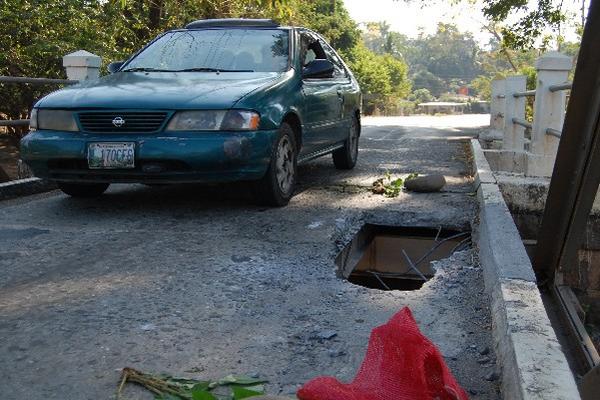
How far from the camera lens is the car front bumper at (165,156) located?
470 centimetres

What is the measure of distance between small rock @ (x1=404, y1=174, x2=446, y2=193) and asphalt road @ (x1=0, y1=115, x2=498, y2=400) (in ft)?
1.18

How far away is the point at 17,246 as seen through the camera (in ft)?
13.9

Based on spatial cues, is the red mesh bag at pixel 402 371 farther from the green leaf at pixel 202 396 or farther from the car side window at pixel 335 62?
the car side window at pixel 335 62

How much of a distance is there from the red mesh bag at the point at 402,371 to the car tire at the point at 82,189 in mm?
4199

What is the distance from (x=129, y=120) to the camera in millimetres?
4758

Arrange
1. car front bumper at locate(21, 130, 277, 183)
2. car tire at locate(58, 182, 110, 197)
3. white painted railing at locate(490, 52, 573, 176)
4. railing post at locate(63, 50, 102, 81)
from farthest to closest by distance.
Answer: railing post at locate(63, 50, 102, 81)
white painted railing at locate(490, 52, 573, 176)
car tire at locate(58, 182, 110, 197)
car front bumper at locate(21, 130, 277, 183)

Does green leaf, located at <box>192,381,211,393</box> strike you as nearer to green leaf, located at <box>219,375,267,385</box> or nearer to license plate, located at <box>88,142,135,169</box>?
green leaf, located at <box>219,375,267,385</box>

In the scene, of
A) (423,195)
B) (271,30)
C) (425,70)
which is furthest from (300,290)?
(425,70)

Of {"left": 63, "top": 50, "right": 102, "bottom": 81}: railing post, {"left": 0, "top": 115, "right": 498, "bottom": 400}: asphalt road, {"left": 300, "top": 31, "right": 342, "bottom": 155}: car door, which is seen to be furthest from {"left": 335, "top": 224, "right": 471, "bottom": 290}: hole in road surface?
{"left": 63, "top": 50, "right": 102, "bottom": 81}: railing post

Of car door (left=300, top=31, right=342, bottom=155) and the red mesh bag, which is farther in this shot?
car door (left=300, top=31, right=342, bottom=155)

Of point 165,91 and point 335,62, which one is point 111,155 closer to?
point 165,91

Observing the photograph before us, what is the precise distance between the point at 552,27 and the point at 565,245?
42.3 ft

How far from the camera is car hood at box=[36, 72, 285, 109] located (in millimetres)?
4766

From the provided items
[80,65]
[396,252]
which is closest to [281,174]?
[396,252]
